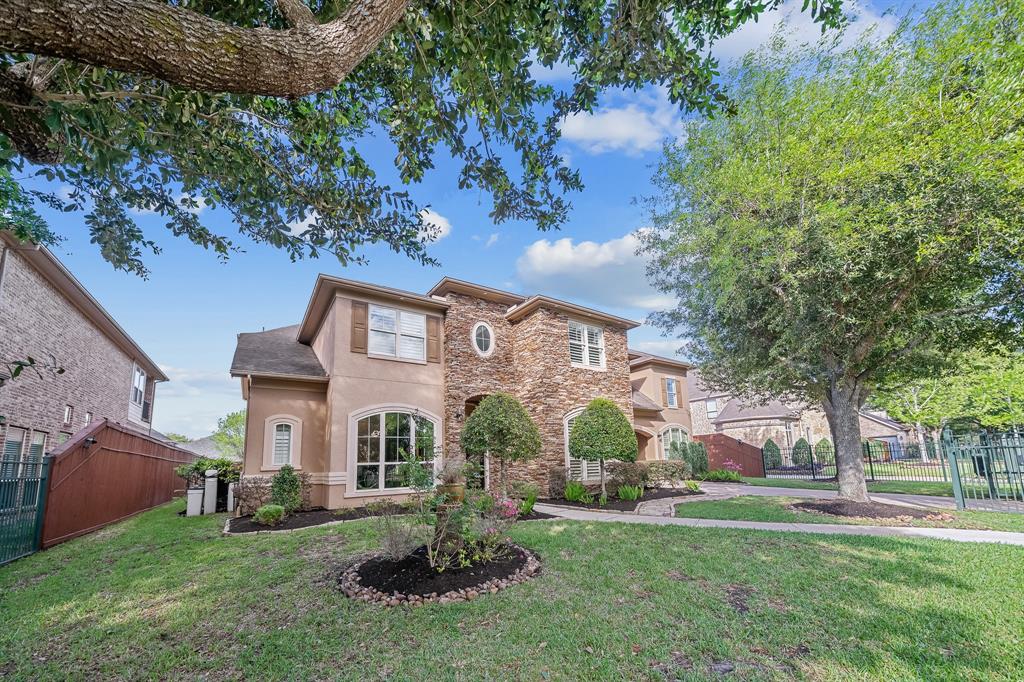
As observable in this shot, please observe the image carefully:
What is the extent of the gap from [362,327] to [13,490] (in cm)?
707

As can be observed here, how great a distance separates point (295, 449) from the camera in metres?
12.2

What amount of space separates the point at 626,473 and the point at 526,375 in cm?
445

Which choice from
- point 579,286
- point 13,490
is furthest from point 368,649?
point 579,286

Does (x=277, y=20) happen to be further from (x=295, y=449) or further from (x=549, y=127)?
(x=295, y=449)

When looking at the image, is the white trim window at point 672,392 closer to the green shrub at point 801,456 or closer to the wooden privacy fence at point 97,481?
the green shrub at point 801,456

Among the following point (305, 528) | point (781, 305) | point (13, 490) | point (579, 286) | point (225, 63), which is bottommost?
point (305, 528)

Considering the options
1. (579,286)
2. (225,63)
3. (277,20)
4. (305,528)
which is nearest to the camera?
(225,63)

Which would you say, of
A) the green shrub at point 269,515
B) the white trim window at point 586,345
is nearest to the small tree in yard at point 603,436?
the white trim window at point 586,345

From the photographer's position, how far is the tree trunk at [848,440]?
34.2 feet

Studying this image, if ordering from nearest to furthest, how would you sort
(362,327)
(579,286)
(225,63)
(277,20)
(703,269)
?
1. (225,63)
2. (277,20)
3. (703,269)
4. (362,327)
5. (579,286)

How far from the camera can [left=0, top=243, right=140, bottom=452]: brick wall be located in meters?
10.6

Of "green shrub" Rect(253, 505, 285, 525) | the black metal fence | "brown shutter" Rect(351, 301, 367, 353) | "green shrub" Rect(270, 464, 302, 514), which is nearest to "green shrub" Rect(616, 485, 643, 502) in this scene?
"brown shutter" Rect(351, 301, 367, 353)

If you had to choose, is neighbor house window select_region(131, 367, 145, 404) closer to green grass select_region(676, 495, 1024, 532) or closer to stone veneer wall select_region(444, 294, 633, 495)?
stone veneer wall select_region(444, 294, 633, 495)

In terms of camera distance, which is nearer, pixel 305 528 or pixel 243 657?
pixel 243 657
